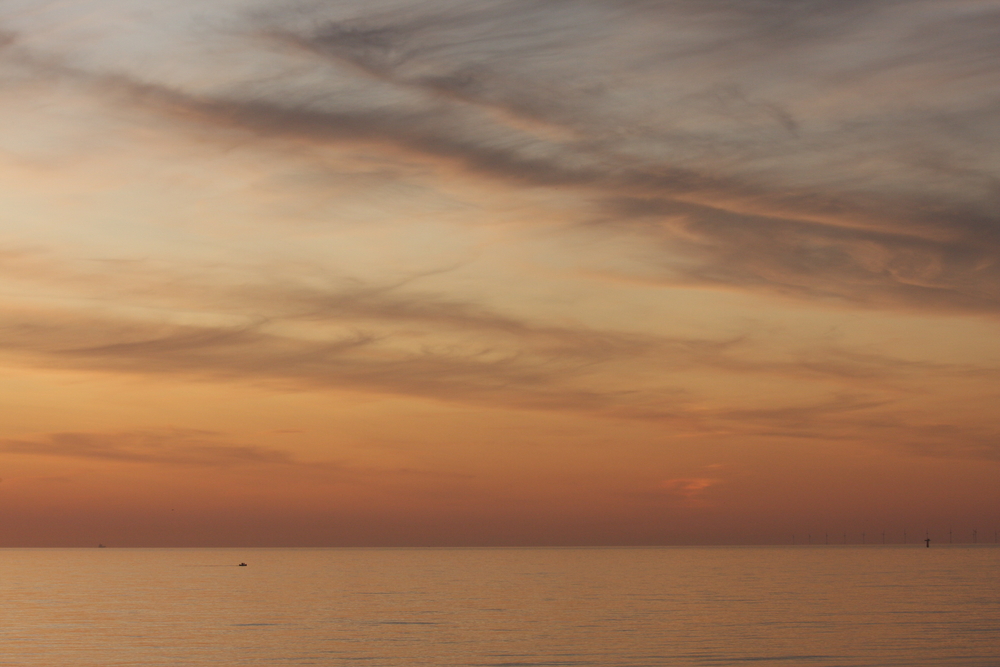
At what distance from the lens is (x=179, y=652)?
97438mm

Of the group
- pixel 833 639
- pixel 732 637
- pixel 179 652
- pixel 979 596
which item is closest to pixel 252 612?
pixel 179 652

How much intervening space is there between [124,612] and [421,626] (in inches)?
1998

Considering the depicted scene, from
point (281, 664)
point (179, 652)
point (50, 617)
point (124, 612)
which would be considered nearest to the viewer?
point (281, 664)

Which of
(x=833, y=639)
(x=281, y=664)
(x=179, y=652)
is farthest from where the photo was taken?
(x=833, y=639)

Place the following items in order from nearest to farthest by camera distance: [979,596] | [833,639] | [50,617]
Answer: [833,639] < [50,617] < [979,596]

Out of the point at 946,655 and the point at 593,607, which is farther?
the point at 593,607

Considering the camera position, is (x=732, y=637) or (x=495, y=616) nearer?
(x=732, y=637)

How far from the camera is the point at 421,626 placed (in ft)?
403

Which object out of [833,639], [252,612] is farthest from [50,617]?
[833,639]

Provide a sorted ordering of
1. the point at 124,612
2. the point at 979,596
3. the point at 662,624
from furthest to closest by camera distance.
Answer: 1. the point at 979,596
2. the point at 124,612
3. the point at 662,624

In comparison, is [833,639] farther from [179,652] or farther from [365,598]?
[365,598]

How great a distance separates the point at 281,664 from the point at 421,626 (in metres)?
34.3

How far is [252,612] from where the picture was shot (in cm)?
14438

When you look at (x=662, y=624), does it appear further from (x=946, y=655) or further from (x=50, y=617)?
(x=50, y=617)
